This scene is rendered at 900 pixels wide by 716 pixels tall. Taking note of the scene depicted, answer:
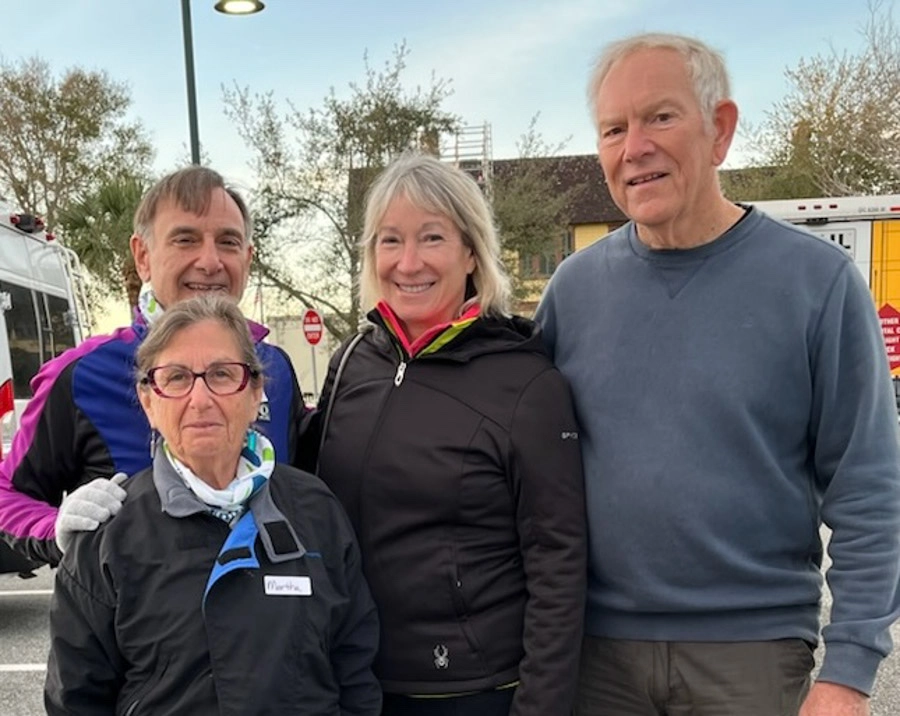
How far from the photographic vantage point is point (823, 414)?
2023 millimetres

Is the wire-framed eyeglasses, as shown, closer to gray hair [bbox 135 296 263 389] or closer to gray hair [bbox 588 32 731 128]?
gray hair [bbox 135 296 263 389]

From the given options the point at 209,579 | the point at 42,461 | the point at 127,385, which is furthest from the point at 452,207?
the point at 42,461

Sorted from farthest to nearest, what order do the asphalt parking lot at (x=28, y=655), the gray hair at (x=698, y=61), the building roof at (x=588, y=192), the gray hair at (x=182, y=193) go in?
the building roof at (x=588, y=192)
the asphalt parking lot at (x=28, y=655)
the gray hair at (x=182, y=193)
the gray hair at (x=698, y=61)

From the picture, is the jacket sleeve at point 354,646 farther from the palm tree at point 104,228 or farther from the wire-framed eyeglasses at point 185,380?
the palm tree at point 104,228

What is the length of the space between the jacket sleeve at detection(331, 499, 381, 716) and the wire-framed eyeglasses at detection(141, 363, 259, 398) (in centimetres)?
40

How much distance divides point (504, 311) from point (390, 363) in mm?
357

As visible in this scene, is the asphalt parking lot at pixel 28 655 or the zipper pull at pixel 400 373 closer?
the zipper pull at pixel 400 373

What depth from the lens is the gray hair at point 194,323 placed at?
1962 mm

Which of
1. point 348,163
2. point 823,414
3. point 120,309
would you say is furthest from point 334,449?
point 120,309

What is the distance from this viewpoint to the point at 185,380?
193cm

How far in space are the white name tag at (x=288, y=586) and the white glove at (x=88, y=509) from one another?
0.38m

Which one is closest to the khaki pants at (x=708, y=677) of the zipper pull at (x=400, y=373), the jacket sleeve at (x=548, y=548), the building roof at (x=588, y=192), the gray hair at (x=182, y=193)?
the jacket sleeve at (x=548, y=548)

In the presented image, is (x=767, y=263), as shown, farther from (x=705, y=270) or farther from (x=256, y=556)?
(x=256, y=556)

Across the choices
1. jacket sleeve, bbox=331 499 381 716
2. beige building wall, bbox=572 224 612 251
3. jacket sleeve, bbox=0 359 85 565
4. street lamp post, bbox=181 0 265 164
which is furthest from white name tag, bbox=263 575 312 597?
beige building wall, bbox=572 224 612 251
